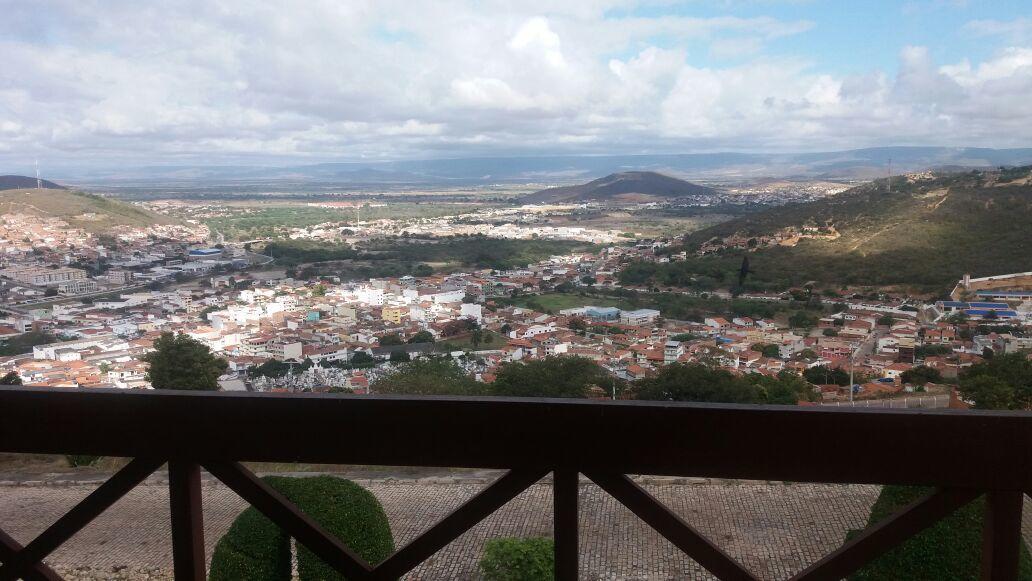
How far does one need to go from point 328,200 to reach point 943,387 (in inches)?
753

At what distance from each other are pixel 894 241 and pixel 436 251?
25.7ft

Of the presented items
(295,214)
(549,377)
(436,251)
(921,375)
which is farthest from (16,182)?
(921,375)

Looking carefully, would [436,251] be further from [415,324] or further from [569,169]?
[569,169]

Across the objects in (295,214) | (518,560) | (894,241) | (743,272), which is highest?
(295,214)

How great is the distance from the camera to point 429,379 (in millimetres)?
5105

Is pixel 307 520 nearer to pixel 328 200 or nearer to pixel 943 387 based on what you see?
pixel 943 387

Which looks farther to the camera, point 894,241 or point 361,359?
point 894,241

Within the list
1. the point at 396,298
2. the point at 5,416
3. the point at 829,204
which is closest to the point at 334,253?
the point at 396,298

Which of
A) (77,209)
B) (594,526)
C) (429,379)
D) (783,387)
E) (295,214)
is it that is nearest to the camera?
(594,526)

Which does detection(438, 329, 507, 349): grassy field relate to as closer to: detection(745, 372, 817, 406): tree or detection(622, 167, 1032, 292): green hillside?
detection(745, 372, 817, 406): tree

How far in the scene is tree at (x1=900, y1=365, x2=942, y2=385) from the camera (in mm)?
5539

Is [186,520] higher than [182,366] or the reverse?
higher

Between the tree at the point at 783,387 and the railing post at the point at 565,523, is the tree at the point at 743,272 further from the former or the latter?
the railing post at the point at 565,523

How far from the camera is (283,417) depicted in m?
0.90
